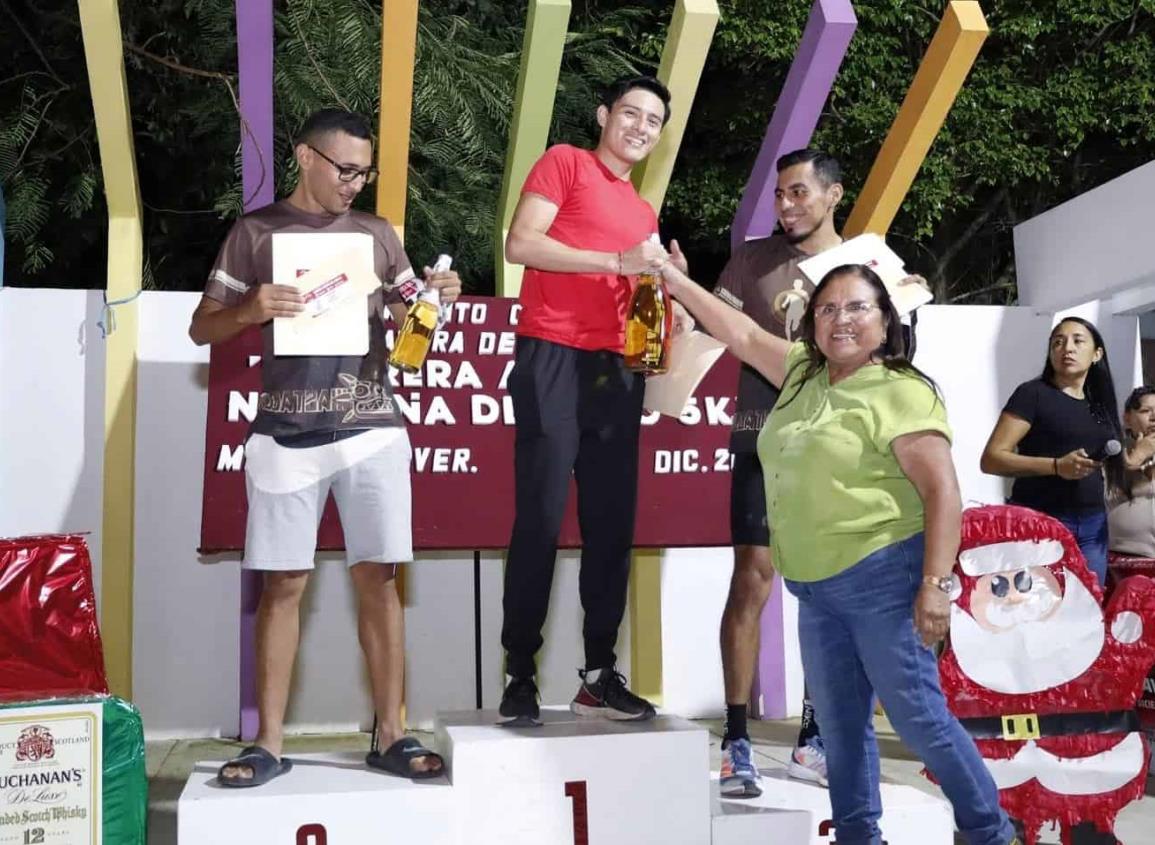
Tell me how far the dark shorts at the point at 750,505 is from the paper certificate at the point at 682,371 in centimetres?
24

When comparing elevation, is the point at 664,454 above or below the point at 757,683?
above

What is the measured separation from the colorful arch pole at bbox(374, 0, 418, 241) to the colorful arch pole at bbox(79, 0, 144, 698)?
87 centimetres

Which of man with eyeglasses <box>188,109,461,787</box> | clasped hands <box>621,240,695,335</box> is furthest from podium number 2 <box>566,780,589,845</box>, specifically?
clasped hands <box>621,240,695,335</box>

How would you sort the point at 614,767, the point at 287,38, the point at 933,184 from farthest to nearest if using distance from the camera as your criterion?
the point at 933,184 → the point at 287,38 → the point at 614,767

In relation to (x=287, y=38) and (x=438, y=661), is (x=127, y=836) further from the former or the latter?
(x=287, y=38)

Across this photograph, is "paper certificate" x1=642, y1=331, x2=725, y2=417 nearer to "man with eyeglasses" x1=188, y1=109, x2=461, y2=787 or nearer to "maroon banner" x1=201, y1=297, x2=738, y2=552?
"man with eyeglasses" x1=188, y1=109, x2=461, y2=787

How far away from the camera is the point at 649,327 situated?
113 inches

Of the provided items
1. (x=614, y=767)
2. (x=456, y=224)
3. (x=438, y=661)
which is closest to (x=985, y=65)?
(x=456, y=224)

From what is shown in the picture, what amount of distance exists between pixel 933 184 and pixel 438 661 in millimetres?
7317

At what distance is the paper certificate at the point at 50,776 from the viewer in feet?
8.85

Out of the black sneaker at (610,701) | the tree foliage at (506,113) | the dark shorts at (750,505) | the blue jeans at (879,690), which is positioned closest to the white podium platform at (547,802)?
the black sneaker at (610,701)

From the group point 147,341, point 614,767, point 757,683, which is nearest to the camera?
point 614,767

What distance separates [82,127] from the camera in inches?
290

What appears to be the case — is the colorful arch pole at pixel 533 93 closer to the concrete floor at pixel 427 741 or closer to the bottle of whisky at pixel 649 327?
the bottle of whisky at pixel 649 327
